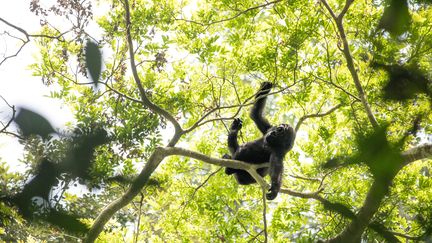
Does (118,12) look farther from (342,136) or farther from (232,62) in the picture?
(342,136)

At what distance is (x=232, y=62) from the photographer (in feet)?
21.5

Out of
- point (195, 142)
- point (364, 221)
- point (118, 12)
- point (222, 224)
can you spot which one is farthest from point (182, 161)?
point (364, 221)

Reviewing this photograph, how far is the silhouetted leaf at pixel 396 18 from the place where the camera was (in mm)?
1347

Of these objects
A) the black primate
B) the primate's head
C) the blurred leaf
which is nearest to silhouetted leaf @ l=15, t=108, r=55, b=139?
the blurred leaf

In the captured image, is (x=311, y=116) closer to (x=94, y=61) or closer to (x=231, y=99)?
(x=231, y=99)

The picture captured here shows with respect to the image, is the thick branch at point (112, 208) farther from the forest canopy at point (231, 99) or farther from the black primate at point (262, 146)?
the black primate at point (262, 146)

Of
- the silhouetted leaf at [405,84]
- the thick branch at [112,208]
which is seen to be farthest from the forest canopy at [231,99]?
the silhouetted leaf at [405,84]

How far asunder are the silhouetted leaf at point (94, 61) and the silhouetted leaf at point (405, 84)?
3.05 ft

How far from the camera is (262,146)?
7.11 metres

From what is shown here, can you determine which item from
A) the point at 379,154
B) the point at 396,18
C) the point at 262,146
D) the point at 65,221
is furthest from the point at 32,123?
the point at 262,146

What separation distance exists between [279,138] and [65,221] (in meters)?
5.67

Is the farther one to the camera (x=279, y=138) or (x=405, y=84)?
(x=279, y=138)

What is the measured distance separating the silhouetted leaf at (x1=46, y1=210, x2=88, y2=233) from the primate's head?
5535mm

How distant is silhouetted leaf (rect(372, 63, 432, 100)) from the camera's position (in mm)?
1423
